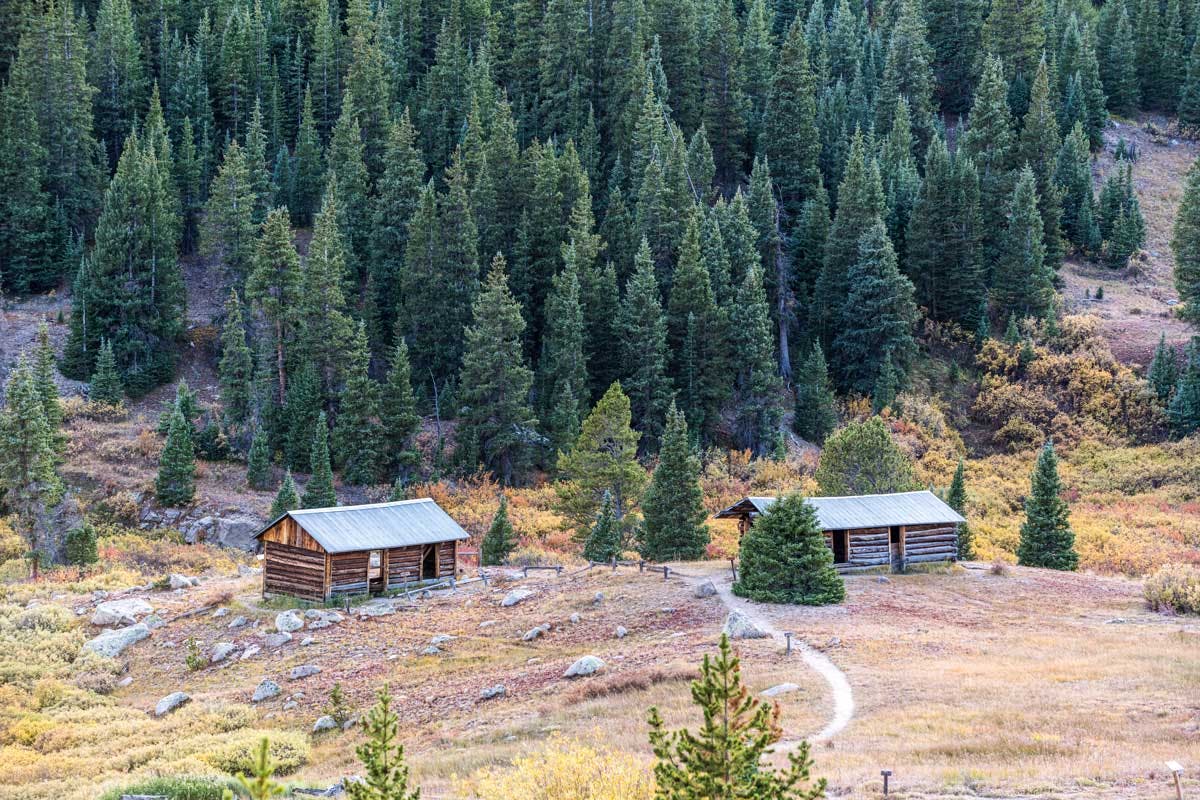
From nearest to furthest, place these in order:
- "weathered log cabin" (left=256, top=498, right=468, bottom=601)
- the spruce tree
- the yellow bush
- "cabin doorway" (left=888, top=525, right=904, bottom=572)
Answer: the yellow bush < "weathered log cabin" (left=256, top=498, right=468, bottom=601) < "cabin doorway" (left=888, top=525, right=904, bottom=572) < the spruce tree

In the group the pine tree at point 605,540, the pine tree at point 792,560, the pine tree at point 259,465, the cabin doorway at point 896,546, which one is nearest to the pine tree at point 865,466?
the cabin doorway at point 896,546

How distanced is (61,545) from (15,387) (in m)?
7.14

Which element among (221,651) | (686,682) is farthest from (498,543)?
(686,682)

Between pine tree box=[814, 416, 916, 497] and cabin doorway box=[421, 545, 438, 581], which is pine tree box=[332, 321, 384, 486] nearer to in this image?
cabin doorway box=[421, 545, 438, 581]

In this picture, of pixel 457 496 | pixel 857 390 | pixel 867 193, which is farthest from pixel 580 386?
pixel 867 193

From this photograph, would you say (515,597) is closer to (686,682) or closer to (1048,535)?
(686,682)

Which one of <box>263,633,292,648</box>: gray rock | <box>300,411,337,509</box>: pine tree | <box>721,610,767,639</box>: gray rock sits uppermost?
<box>300,411,337,509</box>: pine tree

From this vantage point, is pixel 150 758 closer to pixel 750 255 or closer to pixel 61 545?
pixel 61 545

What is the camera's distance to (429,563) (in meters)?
44.2

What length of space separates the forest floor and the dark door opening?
1.36 meters

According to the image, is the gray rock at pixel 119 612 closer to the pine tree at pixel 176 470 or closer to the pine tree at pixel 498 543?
the pine tree at pixel 498 543

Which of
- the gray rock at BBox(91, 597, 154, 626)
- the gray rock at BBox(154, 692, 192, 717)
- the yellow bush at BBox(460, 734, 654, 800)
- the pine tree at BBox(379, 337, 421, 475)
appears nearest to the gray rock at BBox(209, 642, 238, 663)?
the gray rock at BBox(154, 692, 192, 717)

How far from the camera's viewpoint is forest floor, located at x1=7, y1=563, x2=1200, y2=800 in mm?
22672

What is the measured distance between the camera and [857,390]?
7100 cm
